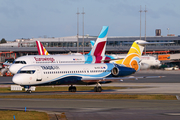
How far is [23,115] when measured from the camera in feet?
63.3

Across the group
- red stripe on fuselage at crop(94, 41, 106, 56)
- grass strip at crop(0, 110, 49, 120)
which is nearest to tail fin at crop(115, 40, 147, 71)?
red stripe on fuselage at crop(94, 41, 106, 56)

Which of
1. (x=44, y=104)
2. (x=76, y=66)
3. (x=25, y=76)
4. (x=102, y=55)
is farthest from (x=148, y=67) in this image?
(x=44, y=104)

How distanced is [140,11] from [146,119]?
3054 inches

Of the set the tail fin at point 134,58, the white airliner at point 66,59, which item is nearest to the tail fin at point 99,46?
the white airliner at point 66,59

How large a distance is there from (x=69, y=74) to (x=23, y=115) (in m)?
17.2

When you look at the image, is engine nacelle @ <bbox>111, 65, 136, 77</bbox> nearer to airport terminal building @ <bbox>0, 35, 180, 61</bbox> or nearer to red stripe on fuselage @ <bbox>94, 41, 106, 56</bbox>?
red stripe on fuselage @ <bbox>94, 41, 106, 56</bbox>

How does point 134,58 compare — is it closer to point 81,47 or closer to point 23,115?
point 23,115

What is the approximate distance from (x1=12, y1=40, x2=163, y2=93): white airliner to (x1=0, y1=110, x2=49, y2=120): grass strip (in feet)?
44.1

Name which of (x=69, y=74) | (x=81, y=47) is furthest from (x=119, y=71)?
(x=81, y=47)

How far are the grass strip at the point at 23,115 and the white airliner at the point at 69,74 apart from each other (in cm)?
1343

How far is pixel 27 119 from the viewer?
1811cm

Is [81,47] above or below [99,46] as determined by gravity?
above

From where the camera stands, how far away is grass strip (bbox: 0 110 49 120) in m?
18.4

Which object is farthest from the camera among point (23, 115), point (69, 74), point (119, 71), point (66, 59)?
point (66, 59)
